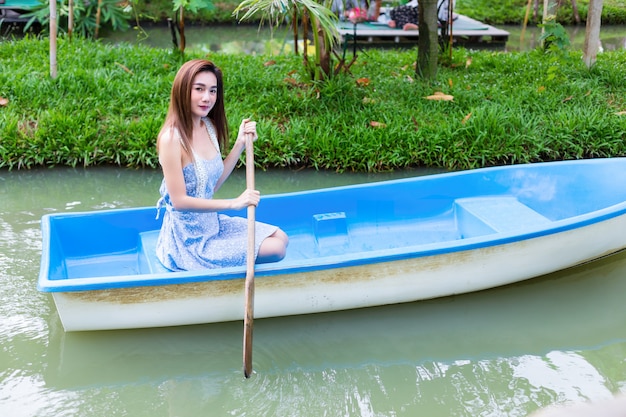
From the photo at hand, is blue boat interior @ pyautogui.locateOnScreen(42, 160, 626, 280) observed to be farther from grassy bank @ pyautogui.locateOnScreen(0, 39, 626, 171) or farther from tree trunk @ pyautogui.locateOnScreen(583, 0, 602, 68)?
tree trunk @ pyautogui.locateOnScreen(583, 0, 602, 68)

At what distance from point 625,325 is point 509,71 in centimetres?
396

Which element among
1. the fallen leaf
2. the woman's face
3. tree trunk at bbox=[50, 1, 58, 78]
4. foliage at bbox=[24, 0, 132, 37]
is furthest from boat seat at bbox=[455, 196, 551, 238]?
foliage at bbox=[24, 0, 132, 37]

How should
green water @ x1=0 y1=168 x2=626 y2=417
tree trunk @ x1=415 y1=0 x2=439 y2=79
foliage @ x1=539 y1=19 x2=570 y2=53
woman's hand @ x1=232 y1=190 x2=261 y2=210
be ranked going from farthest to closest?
foliage @ x1=539 y1=19 x2=570 y2=53, tree trunk @ x1=415 y1=0 x2=439 y2=79, woman's hand @ x1=232 y1=190 x2=261 y2=210, green water @ x1=0 y1=168 x2=626 y2=417

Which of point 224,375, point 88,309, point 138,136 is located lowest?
point 224,375

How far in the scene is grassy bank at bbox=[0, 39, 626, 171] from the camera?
5469mm

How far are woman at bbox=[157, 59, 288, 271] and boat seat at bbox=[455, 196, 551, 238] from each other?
1.22 meters

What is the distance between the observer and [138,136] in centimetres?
549

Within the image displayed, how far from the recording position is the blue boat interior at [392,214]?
3.80 meters

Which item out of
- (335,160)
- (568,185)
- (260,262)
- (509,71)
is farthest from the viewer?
(509,71)

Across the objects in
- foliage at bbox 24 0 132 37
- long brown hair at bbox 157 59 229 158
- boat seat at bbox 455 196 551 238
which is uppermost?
foliage at bbox 24 0 132 37

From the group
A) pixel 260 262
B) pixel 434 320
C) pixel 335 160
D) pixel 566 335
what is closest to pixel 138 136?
pixel 335 160

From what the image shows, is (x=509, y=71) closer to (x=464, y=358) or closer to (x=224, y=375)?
(x=464, y=358)

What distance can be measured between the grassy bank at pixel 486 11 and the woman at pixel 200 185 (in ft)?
27.7

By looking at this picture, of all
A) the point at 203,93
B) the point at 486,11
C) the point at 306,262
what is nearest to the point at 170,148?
the point at 203,93
